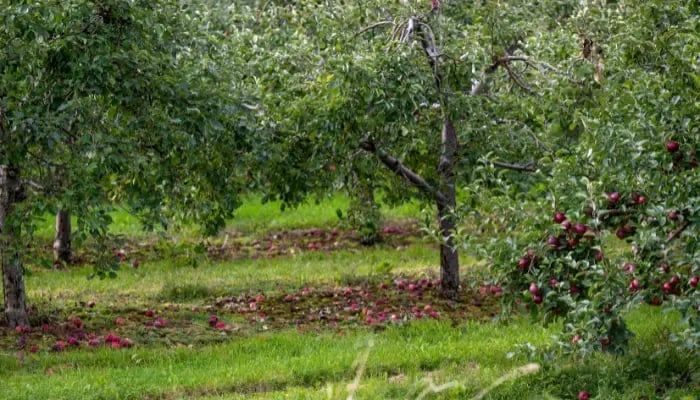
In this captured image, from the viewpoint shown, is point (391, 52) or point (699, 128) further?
point (391, 52)

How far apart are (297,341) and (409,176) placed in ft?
7.42

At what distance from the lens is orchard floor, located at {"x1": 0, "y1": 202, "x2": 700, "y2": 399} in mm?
7676

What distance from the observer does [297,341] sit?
934cm

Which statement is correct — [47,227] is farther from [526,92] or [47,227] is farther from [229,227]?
[526,92]

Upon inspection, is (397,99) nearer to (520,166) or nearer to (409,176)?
(409,176)

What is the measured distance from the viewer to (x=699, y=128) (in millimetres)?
6719

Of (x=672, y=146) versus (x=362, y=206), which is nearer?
(x=672, y=146)

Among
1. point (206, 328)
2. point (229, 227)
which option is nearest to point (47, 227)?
point (229, 227)

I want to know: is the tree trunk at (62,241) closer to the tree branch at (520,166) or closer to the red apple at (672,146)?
the tree branch at (520,166)

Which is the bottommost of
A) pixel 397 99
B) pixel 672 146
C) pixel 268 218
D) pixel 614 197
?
pixel 268 218

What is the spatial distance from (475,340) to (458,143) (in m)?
2.31

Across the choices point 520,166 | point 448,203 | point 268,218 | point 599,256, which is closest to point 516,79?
point 520,166

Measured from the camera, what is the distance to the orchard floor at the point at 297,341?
7.68 meters

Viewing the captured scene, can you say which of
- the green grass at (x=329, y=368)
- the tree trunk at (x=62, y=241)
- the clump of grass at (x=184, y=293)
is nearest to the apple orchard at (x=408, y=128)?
the green grass at (x=329, y=368)
